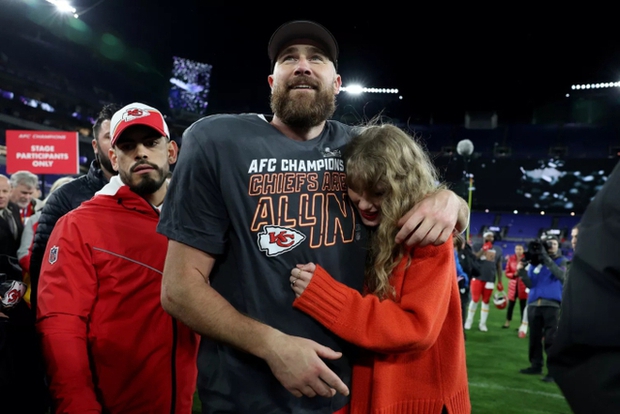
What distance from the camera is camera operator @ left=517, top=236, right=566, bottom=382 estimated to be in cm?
655

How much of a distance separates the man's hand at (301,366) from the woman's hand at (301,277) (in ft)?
0.48

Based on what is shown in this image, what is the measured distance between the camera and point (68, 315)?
6.12ft

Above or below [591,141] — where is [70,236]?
below

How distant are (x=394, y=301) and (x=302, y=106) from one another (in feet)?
2.37

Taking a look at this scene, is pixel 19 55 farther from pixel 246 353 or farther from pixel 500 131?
pixel 500 131

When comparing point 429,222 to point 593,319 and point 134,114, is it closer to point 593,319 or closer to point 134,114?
point 593,319

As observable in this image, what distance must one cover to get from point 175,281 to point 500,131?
3433 cm

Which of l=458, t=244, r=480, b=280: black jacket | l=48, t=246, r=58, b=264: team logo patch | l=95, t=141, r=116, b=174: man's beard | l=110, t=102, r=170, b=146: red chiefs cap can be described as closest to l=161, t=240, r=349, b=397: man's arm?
l=48, t=246, r=58, b=264: team logo patch

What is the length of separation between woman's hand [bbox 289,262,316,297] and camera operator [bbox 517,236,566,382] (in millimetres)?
5924

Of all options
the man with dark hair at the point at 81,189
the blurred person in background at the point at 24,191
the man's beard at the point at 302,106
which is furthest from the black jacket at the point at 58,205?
the blurred person in background at the point at 24,191

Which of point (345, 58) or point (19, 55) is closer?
point (345, 58)

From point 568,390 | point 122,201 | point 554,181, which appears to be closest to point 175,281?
point 122,201

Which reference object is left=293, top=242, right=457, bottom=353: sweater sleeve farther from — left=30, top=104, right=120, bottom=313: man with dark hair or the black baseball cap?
left=30, top=104, right=120, bottom=313: man with dark hair

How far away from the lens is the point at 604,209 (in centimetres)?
81
